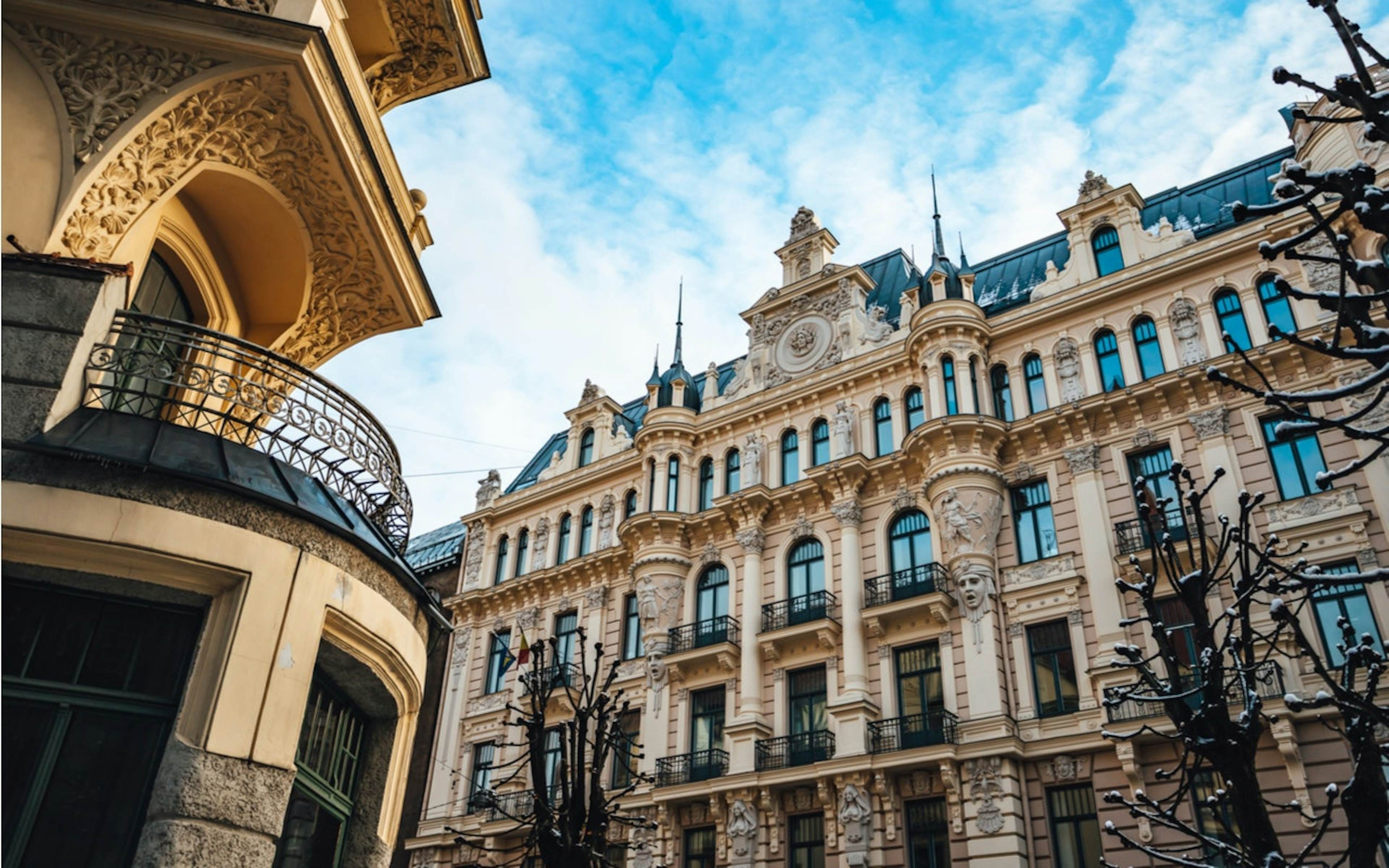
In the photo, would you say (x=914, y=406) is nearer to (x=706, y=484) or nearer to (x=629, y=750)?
(x=706, y=484)

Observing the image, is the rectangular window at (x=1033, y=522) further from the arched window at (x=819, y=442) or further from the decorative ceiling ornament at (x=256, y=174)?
the decorative ceiling ornament at (x=256, y=174)

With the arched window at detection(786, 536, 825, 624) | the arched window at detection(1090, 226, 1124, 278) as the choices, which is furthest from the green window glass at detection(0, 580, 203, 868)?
the arched window at detection(1090, 226, 1124, 278)

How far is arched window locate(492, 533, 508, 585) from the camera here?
117ft

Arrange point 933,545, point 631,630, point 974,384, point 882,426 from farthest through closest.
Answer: point 631,630
point 882,426
point 974,384
point 933,545

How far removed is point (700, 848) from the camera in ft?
83.0

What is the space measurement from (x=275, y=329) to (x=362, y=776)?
470cm

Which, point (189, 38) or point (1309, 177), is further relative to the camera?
point (189, 38)

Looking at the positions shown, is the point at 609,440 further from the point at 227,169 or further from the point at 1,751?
the point at 1,751

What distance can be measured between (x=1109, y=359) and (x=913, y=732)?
10.4 metres

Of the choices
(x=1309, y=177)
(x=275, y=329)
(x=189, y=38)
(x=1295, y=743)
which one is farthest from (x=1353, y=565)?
(x=189, y=38)

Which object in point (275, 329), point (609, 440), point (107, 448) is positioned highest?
point (609, 440)

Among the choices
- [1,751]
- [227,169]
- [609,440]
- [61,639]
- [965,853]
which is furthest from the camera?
[609,440]

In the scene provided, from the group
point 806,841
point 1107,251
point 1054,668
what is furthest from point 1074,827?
point 1107,251

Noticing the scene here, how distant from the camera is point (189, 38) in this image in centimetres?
796
